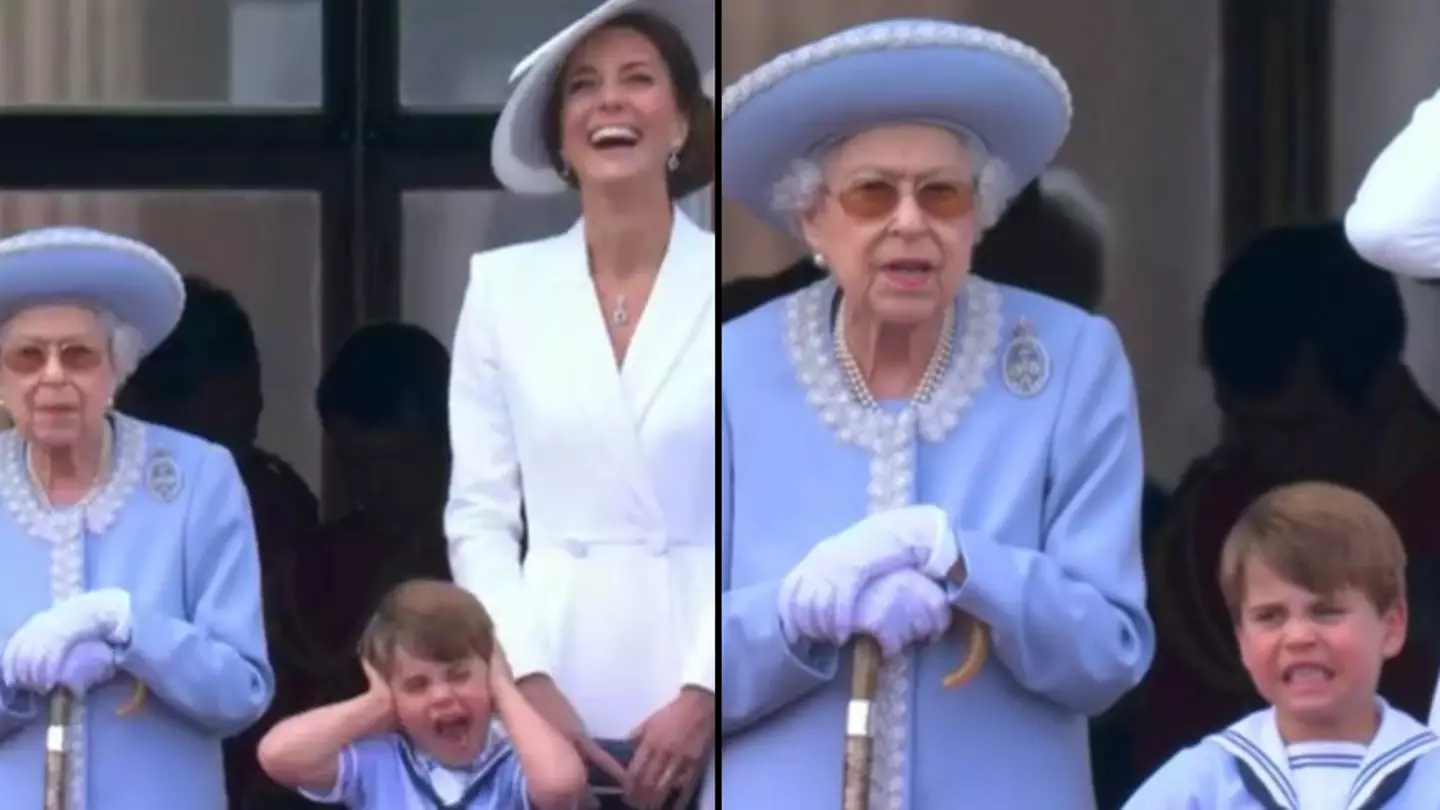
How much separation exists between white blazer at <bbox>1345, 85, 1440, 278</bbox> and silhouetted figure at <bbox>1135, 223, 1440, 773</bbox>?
0.09 feet

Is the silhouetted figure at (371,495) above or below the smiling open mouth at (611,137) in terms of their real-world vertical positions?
below

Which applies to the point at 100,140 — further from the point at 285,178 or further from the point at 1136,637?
the point at 1136,637

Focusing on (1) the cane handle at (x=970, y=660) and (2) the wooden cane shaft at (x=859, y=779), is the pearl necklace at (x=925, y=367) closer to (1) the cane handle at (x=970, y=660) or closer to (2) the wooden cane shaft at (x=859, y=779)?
(1) the cane handle at (x=970, y=660)

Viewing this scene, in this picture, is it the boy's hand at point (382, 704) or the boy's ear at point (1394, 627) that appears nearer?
the boy's ear at point (1394, 627)

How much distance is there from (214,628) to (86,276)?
1.53 feet

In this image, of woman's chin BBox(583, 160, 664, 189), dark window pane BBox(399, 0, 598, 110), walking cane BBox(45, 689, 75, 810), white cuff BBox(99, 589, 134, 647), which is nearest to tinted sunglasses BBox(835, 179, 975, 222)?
woman's chin BBox(583, 160, 664, 189)

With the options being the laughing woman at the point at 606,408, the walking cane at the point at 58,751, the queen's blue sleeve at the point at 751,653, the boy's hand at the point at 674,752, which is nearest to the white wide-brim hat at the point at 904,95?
the laughing woman at the point at 606,408

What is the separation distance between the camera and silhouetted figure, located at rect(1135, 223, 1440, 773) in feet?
9.35

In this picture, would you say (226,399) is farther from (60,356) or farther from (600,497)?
(600,497)

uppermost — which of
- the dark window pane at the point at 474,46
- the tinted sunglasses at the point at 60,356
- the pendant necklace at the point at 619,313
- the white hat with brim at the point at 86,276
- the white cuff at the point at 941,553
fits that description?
the dark window pane at the point at 474,46

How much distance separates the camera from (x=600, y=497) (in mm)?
2990

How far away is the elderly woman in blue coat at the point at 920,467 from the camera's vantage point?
284cm

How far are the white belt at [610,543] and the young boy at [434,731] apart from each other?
0.12 m

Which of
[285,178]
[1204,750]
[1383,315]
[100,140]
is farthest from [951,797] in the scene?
[100,140]
